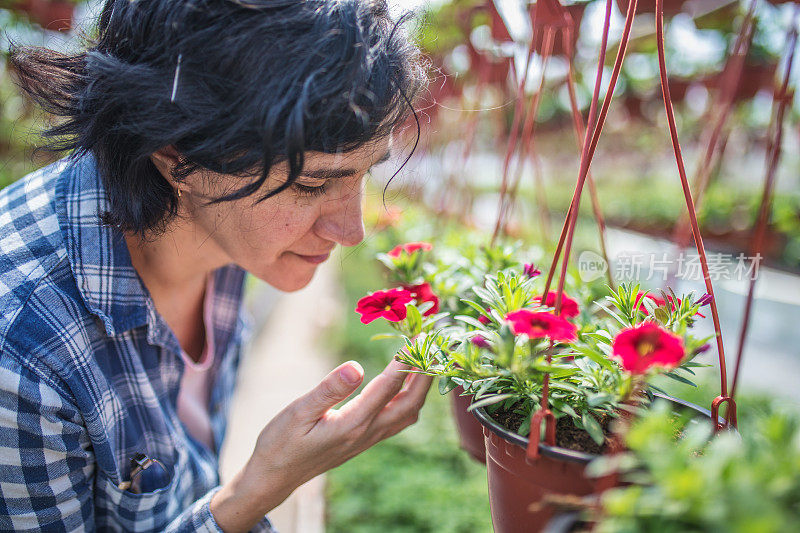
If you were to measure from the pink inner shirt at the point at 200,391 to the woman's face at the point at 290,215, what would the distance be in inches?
17.8

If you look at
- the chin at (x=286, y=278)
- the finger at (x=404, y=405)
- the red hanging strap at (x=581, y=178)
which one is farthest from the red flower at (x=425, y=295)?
the red hanging strap at (x=581, y=178)

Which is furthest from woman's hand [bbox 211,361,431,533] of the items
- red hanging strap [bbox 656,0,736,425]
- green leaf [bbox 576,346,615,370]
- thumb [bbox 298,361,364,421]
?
red hanging strap [bbox 656,0,736,425]

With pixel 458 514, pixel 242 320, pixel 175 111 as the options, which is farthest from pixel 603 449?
pixel 458 514

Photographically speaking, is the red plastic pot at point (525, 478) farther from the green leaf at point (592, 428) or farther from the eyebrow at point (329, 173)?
the eyebrow at point (329, 173)

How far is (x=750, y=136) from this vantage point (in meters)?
5.82

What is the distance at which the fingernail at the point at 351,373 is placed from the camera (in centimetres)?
96

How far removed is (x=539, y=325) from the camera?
0.62 m

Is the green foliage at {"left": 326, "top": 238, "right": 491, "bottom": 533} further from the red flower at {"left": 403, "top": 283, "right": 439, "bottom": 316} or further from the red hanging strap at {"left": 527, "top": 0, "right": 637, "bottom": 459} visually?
the red hanging strap at {"left": 527, "top": 0, "right": 637, "bottom": 459}

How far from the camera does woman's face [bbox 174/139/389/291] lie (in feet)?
3.25

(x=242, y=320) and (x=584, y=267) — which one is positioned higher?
(x=584, y=267)

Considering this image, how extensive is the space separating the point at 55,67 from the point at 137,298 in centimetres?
49

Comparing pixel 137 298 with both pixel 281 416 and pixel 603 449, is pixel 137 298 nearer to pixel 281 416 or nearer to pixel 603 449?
pixel 281 416

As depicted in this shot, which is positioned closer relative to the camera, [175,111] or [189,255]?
[175,111]

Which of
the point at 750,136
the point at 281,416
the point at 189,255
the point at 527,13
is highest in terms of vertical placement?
the point at 750,136
